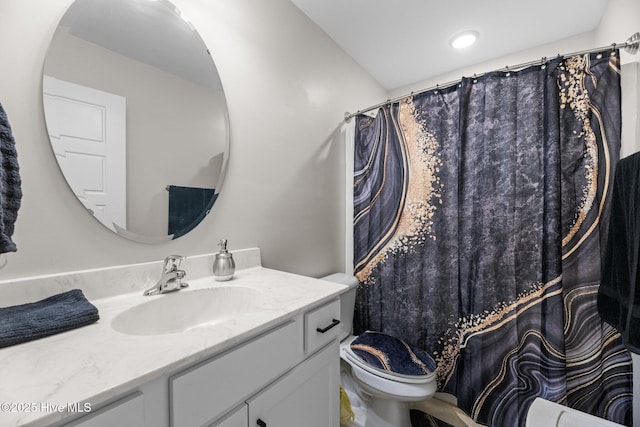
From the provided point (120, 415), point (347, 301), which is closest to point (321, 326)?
point (120, 415)

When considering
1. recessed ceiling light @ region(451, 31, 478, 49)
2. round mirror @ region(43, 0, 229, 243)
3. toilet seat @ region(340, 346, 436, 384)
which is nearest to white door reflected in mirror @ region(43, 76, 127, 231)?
round mirror @ region(43, 0, 229, 243)

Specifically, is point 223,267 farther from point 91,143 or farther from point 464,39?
point 464,39

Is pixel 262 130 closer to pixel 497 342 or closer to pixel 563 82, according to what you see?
pixel 563 82

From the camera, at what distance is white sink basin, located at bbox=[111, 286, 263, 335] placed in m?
0.77

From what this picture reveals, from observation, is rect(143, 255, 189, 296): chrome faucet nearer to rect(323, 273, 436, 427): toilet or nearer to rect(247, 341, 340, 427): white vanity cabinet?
rect(247, 341, 340, 427): white vanity cabinet

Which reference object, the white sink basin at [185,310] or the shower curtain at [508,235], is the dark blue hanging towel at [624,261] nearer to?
the shower curtain at [508,235]

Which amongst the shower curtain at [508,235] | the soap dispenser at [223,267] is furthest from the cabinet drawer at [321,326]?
the shower curtain at [508,235]

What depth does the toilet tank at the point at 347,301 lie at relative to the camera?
5.31ft

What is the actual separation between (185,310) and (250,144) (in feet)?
2.58

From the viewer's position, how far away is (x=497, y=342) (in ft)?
4.28

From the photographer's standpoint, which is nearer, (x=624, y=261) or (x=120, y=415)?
(x=120, y=415)

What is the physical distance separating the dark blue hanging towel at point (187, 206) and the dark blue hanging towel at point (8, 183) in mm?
414

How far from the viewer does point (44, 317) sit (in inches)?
23.0

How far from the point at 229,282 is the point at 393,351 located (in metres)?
0.90
